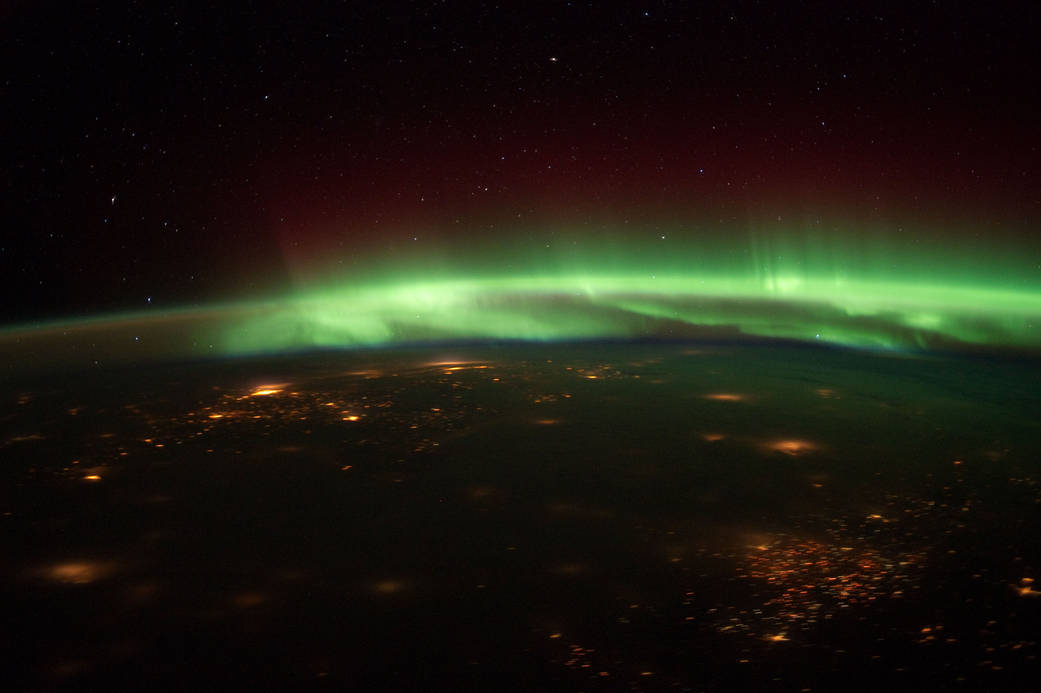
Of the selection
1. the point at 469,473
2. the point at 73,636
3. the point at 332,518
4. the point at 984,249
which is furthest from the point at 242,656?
the point at 984,249

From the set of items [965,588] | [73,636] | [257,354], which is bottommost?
[965,588]

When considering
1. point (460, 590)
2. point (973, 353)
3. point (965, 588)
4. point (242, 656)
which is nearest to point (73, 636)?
point (242, 656)

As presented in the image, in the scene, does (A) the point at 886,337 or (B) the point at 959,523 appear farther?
(A) the point at 886,337

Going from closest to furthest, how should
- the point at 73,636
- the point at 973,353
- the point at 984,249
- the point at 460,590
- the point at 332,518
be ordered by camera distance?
1. the point at 73,636
2. the point at 460,590
3. the point at 332,518
4. the point at 973,353
5. the point at 984,249

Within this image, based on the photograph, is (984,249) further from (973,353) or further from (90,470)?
(90,470)

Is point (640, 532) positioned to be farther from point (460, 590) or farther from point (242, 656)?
point (242, 656)

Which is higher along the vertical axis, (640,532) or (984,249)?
(984,249)

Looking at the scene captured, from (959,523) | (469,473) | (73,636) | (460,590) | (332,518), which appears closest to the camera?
(73,636)
